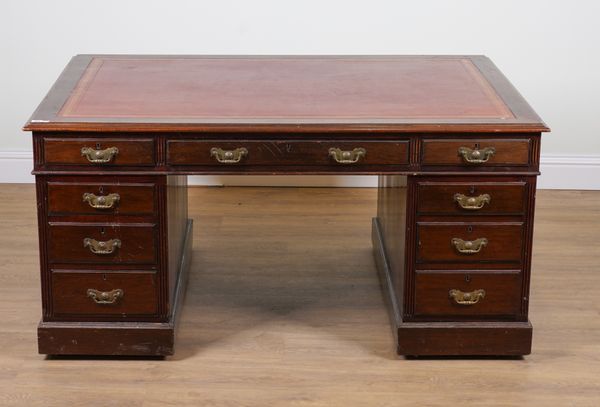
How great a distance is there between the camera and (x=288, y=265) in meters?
4.78

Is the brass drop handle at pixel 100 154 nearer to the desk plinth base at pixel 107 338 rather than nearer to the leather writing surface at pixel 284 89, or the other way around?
the leather writing surface at pixel 284 89

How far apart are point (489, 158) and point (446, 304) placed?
1.57 feet

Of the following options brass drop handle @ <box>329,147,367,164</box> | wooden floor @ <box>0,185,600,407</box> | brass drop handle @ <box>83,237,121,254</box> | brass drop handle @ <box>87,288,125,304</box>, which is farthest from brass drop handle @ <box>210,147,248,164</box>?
wooden floor @ <box>0,185,600,407</box>

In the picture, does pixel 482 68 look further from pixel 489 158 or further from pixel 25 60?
pixel 25 60

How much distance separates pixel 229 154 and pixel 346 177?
1.92m

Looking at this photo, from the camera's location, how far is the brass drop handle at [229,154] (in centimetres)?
381

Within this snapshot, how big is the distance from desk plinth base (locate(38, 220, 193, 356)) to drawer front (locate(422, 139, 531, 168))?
0.95m

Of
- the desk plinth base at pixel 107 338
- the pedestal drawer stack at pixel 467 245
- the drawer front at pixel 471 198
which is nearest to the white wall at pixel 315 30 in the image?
the pedestal drawer stack at pixel 467 245

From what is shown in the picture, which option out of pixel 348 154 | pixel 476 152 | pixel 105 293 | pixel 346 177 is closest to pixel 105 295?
pixel 105 293

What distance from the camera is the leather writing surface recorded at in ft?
12.9

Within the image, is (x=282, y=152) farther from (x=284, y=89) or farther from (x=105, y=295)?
(x=105, y=295)

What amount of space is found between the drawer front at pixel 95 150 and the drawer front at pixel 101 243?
0.67 ft

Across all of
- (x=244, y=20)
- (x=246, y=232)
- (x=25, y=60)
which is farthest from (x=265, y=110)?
(x=25, y=60)

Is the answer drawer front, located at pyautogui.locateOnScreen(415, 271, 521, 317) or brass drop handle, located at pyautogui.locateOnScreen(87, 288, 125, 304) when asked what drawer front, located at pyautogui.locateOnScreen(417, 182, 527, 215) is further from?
brass drop handle, located at pyautogui.locateOnScreen(87, 288, 125, 304)
